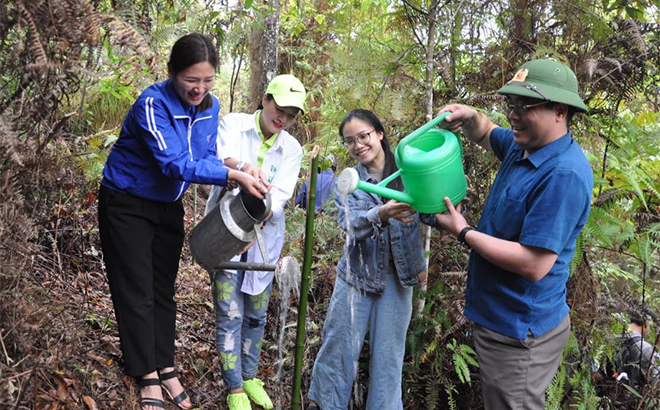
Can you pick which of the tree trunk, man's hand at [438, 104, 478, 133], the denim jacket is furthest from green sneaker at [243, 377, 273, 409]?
the tree trunk

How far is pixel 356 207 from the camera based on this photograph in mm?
3062

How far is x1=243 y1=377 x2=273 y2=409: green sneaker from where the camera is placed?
10.9ft

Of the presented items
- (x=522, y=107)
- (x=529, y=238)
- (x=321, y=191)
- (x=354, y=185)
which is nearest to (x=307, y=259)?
(x=354, y=185)

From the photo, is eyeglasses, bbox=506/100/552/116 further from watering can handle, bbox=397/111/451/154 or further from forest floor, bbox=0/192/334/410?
forest floor, bbox=0/192/334/410

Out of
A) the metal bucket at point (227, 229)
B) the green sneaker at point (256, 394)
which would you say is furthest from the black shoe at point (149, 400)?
the metal bucket at point (227, 229)

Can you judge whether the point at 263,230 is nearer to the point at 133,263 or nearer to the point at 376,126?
the point at 133,263

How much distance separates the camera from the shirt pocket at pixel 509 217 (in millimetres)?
2232

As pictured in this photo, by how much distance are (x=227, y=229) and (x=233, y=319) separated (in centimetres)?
77

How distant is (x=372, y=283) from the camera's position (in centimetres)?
301

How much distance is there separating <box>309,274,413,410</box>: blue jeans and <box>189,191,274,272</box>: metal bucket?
0.78 meters

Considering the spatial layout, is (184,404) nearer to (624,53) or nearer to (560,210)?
(560,210)

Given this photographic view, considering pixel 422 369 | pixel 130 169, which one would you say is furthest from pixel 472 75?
pixel 130 169

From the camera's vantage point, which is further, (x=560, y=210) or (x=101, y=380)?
(x=101, y=380)

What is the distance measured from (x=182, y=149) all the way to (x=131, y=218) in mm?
434
